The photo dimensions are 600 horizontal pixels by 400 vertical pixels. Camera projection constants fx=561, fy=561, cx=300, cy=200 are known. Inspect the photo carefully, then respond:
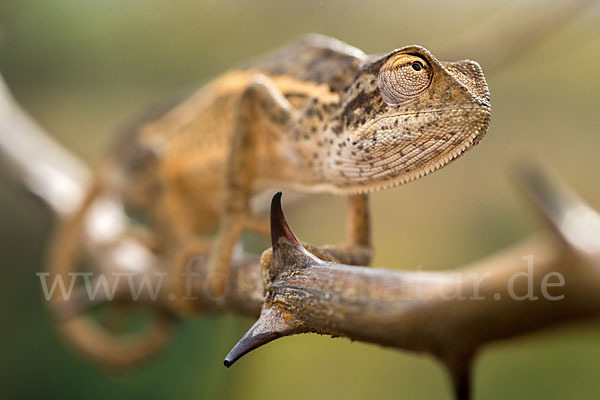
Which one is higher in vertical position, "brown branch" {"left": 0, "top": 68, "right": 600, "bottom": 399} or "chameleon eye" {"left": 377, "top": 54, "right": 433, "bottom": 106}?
"chameleon eye" {"left": 377, "top": 54, "right": 433, "bottom": 106}

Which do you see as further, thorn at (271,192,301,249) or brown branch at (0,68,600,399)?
thorn at (271,192,301,249)

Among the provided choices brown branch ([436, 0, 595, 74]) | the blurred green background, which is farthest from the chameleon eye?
brown branch ([436, 0, 595, 74])

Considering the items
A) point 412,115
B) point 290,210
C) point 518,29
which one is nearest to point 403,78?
point 412,115

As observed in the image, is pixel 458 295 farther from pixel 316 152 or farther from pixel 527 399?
pixel 527 399

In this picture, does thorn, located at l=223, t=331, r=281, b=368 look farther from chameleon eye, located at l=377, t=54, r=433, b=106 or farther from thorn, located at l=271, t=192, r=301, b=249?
chameleon eye, located at l=377, t=54, r=433, b=106

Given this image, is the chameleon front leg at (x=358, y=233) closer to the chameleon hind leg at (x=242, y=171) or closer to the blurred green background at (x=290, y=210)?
the chameleon hind leg at (x=242, y=171)

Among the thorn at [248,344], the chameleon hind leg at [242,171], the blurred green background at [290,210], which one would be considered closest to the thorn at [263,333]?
the thorn at [248,344]

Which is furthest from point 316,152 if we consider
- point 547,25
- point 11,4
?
point 11,4
